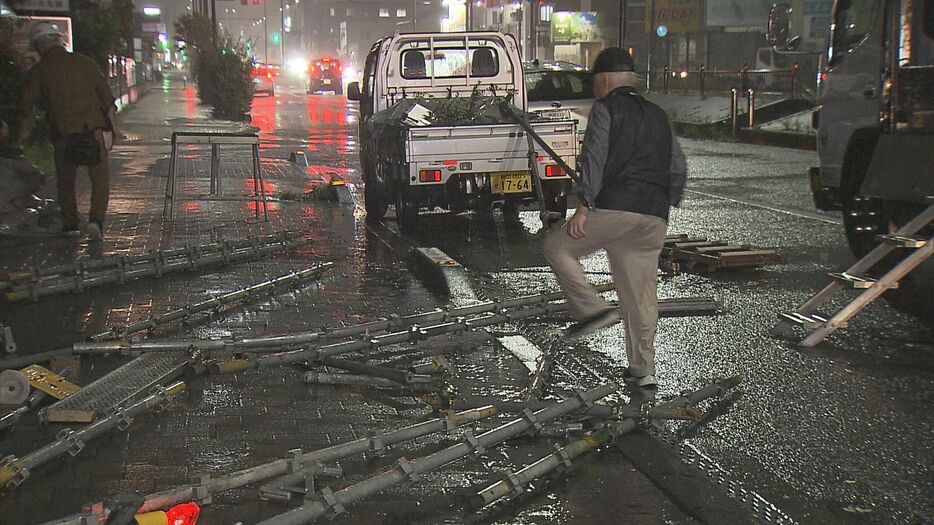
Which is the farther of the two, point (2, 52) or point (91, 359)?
point (2, 52)

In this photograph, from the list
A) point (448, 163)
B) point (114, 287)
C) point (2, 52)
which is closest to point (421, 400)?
point (114, 287)

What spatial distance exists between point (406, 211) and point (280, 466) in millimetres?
8089

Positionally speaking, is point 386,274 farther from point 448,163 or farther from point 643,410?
point 643,410

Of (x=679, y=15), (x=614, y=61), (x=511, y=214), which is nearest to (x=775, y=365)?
(x=614, y=61)

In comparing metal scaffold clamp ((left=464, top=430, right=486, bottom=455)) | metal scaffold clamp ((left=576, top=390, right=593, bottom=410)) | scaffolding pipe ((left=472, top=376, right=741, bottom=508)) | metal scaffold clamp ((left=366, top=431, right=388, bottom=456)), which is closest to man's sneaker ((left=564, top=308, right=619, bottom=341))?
scaffolding pipe ((left=472, top=376, right=741, bottom=508))

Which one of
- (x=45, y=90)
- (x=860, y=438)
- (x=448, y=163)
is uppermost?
(x=45, y=90)

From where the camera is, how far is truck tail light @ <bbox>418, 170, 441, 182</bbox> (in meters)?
11.8

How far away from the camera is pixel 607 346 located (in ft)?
23.6

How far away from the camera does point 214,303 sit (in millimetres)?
7672

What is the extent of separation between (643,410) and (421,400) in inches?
47.1

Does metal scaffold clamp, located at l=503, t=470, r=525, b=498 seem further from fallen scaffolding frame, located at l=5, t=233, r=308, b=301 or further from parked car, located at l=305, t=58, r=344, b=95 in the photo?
parked car, located at l=305, t=58, r=344, b=95

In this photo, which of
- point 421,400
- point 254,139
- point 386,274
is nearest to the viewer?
point 421,400

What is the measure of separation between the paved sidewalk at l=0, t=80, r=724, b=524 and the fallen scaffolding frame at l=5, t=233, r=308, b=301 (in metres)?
0.09

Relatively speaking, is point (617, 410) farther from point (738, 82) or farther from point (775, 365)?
point (738, 82)
